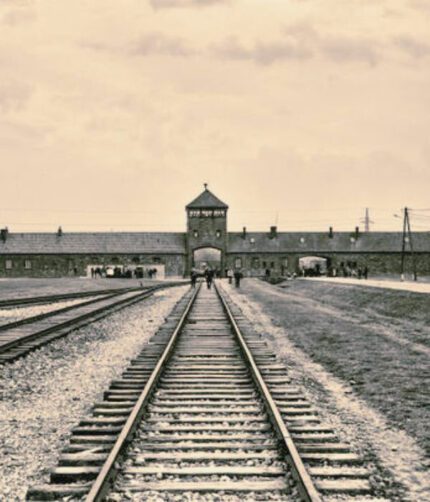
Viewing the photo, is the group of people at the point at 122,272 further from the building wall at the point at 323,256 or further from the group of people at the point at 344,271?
the group of people at the point at 344,271

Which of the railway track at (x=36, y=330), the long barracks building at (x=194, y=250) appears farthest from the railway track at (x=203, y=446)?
the long barracks building at (x=194, y=250)

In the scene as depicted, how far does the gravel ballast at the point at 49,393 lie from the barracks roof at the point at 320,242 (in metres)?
66.6

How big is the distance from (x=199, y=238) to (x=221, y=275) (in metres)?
5.62

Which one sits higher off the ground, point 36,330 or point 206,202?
point 206,202

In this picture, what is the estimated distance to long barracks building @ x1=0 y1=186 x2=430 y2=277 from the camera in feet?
262

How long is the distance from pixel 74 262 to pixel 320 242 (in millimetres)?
32559

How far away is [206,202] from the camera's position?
82000 mm

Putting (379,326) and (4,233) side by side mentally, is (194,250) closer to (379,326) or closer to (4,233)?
(4,233)

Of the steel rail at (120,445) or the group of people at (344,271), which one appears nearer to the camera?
the steel rail at (120,445)

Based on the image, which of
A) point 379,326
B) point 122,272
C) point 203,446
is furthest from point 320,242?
point 203,446

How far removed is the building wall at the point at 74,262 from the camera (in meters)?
79.7

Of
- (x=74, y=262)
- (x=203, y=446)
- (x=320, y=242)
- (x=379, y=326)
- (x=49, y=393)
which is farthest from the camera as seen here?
(x=320, y=242)

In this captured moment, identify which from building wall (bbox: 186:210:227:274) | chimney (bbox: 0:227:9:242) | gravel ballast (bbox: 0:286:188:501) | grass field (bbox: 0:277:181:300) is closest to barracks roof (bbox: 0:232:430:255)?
chimney (bbox: 0:227:9:242)

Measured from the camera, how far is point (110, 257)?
8000cm
